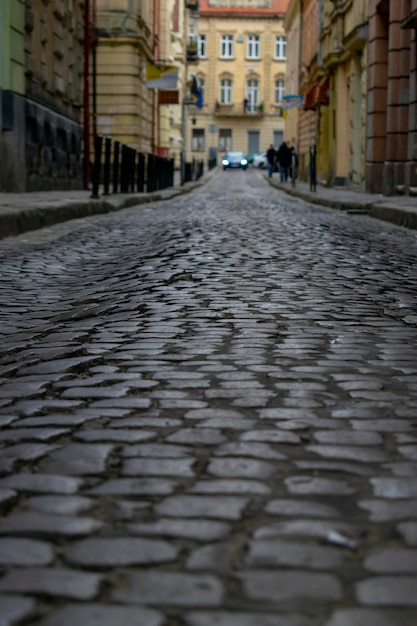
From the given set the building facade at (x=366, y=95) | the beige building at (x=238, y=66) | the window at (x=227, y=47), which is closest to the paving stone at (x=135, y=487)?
the building facade at (x=366, y=95)

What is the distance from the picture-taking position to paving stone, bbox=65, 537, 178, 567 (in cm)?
202

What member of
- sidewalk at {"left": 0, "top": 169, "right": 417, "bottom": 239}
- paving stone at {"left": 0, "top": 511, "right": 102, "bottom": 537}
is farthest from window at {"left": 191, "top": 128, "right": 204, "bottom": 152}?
paving stone at {"left": 0, "top": 511, "right": 102, "bottom": 537}

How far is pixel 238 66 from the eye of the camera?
86938 millimetres

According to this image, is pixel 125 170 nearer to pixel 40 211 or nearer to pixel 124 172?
pixel 124 172

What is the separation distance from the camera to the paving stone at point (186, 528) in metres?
2.18

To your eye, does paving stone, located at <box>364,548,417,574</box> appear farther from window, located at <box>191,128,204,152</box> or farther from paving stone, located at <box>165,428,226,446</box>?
window, located at <box>191,128,204,152</box>

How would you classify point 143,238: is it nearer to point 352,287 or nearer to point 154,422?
point 352,287

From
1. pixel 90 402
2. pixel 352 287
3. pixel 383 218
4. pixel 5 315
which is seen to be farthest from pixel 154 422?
pixel 383 218

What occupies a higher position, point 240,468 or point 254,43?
point 254,43

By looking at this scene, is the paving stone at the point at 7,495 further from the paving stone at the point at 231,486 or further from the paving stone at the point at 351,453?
the paving stone at the point at 351,453

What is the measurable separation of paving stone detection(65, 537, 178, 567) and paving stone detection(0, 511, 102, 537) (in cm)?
8

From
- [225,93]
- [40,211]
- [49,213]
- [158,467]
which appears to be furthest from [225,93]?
[158,467]

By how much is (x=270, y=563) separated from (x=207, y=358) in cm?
222

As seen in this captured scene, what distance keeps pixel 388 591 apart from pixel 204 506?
58 cm
